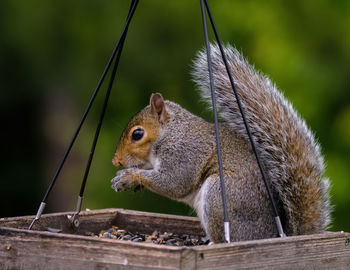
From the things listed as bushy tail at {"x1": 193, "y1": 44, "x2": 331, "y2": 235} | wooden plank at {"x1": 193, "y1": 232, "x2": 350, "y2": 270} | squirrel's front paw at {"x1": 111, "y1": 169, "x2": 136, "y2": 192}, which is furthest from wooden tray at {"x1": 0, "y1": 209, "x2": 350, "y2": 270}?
squirrel's front paw at {"x1": 111, "y1": 169, "x2": 136, "y2": 192}

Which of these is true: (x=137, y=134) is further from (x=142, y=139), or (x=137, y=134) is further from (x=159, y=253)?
(x=159, y=253)

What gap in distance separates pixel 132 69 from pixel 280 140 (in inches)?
172

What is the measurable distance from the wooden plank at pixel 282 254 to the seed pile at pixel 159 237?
2.40ft

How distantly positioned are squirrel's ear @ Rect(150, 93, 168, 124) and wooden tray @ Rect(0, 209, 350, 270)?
1053 mm

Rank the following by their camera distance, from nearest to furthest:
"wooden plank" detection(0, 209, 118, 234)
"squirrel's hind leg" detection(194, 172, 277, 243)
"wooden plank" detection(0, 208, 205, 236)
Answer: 1. "squirrel's hind leg" detection(194, 172, 277, 243)
2. "wooden plank" detection(0, 209, 118, 234)
3. "wooden plank" detection(0, 208, 205, 236)

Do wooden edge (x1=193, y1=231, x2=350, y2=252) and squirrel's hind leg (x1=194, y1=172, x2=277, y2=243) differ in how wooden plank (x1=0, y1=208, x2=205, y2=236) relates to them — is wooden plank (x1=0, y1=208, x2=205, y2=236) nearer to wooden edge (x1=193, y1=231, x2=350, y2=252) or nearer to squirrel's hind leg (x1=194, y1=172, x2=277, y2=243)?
squirrel's hind leg (x1=194, y1=172, x2=277, y2=243)

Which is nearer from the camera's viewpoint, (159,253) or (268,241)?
(159,253)

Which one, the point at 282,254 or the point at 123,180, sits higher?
the point at 123,180

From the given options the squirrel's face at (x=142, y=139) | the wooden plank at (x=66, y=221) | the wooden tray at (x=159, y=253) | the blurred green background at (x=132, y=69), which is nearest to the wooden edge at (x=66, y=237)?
the wooden tray at (x=159, y=253)

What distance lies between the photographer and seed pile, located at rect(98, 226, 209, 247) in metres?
3.40

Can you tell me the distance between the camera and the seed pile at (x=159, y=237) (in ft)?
11.2

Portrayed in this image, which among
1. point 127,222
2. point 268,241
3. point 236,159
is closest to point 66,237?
point 268,241

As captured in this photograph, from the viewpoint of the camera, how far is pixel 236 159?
10.7ft

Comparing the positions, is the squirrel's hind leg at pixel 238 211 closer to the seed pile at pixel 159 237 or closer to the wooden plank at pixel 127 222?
the seed pile at pixel 159 237
